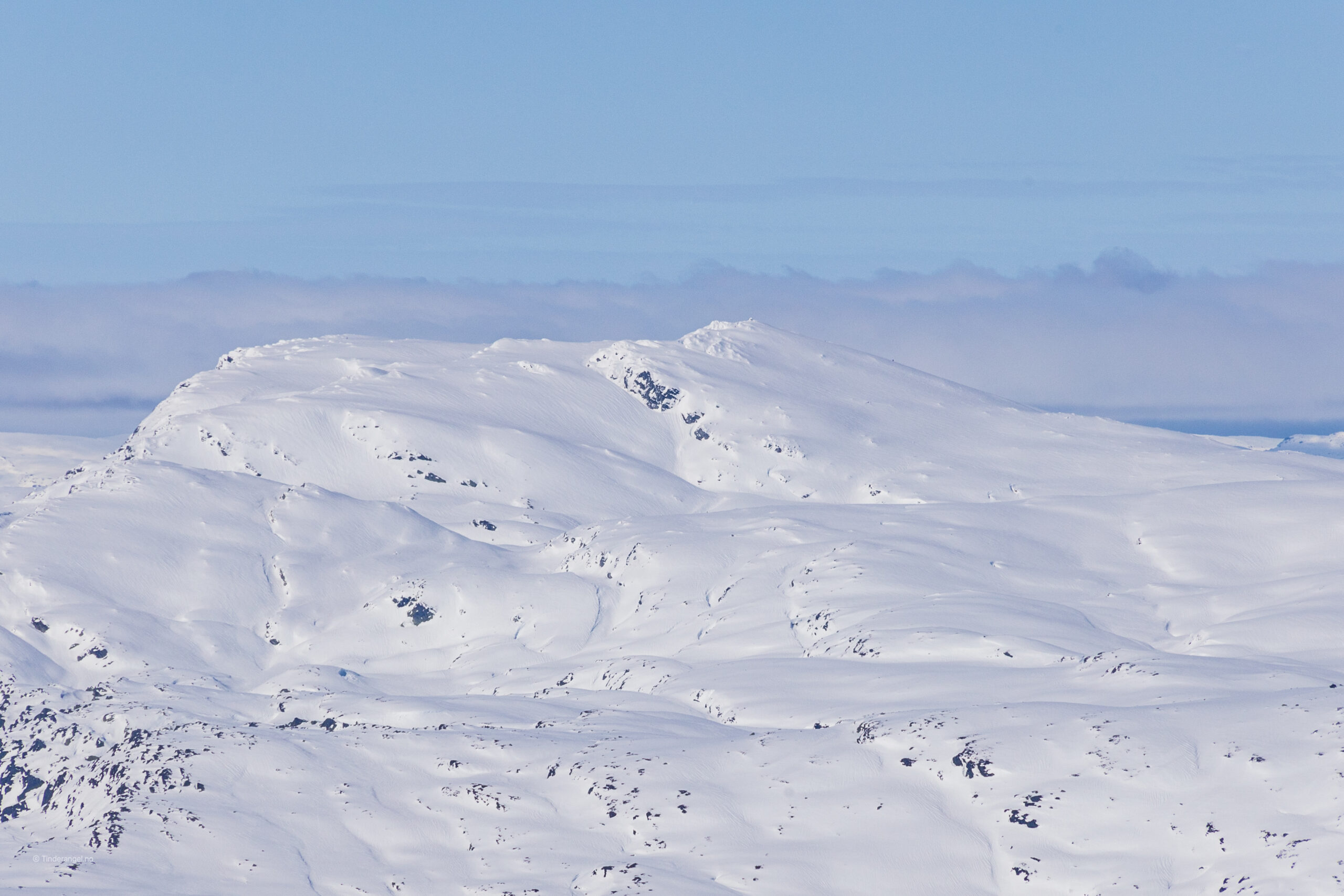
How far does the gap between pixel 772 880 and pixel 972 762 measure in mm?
23549

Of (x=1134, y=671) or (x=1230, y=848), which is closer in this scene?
(x=1230, y=848)

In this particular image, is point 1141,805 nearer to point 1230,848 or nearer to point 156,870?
point 1230,848

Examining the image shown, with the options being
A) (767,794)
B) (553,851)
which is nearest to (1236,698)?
(767,794)

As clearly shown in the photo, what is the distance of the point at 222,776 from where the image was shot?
174250 millimetres

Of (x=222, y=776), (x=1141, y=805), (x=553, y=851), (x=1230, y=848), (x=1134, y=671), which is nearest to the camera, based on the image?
(x=1230, y=848)

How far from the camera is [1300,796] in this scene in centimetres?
13675

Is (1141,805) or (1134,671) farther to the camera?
(1134,671)

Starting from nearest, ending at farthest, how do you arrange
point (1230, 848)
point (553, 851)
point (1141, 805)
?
point (1230, 848) → point (1141, 805) → point (553, 851)

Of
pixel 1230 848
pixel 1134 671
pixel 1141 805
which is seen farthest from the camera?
pixel 1134 671

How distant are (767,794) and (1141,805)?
34.8m

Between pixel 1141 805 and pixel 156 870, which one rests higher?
pixel 1141 805

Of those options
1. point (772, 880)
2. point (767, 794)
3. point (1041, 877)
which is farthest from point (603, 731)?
point (1041, 877)

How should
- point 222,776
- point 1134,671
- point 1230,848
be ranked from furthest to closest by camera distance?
point 1134,671 < point 222,776 < point 1230,848

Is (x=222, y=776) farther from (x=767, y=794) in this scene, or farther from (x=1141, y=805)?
(x=1141, y=805)
